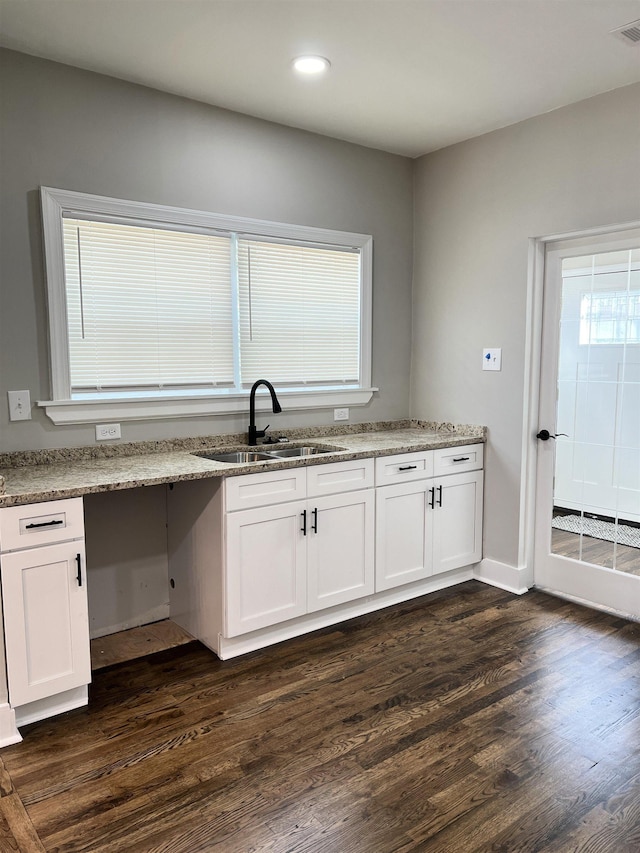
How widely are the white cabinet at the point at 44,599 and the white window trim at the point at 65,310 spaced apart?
0.71 m

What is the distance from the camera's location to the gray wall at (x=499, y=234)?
3.12 meters

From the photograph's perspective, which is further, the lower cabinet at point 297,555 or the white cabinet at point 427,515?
the white cabinet at point 427,515

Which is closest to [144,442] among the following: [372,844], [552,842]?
[372,844]

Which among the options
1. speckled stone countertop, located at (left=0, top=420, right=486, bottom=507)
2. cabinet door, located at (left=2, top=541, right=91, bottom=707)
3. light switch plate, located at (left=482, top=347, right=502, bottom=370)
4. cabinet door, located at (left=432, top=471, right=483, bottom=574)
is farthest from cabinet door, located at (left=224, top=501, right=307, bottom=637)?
light switch plate, located at (left=482, top=347, right=502, bottom=370)

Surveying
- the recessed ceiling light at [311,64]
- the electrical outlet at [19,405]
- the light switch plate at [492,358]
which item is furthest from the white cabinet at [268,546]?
the recessed ceiling light at [311,64]

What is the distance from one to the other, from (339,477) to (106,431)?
1.16 meters

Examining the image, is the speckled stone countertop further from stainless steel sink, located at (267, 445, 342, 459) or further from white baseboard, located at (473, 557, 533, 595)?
white baseboard, located at (473, 557, 533, 595)

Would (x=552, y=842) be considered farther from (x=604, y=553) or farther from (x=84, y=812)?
(x=604, y=553)

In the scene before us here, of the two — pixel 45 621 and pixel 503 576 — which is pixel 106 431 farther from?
pixel 503 576

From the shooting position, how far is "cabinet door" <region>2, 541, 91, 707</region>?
7.31 feet

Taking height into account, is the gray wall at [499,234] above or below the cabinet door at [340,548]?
above

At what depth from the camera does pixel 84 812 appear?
6.25 ft

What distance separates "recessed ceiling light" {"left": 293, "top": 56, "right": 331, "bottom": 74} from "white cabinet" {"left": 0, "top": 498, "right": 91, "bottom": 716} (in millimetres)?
2085

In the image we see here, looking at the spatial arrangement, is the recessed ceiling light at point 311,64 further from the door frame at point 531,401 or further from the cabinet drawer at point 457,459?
the cabinet drawer at point 457,459
